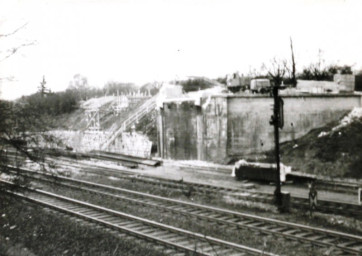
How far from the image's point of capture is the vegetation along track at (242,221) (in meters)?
10.2

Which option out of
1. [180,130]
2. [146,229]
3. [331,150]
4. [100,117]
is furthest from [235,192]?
[100,117]

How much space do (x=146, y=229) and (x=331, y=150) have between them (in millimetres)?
13988

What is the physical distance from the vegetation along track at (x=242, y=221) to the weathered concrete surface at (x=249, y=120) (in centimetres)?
968

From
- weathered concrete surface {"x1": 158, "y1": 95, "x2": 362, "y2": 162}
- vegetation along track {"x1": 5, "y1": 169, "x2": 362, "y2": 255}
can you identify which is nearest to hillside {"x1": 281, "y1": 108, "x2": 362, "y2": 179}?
weathered concrete surface {"x1": 158, "y1": 95, "x2": 362, "y2": 162}

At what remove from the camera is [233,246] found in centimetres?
984

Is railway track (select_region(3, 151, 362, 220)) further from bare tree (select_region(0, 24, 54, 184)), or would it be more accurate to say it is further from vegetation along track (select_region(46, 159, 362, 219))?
bare tree (select_region(0, 24, 54, 184))

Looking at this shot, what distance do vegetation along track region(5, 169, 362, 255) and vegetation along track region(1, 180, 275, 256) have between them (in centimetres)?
152

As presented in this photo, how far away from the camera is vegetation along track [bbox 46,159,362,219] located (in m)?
13.7

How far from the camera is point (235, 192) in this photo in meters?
17.2

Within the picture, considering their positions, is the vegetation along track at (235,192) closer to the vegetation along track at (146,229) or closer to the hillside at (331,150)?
the vegetation along track at (146,229)

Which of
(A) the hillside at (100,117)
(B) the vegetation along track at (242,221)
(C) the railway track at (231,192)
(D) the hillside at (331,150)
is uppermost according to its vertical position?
(A) the hillside at (100,117)

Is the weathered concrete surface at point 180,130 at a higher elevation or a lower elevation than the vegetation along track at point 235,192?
higher

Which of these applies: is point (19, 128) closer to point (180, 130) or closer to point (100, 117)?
point (180, 130)

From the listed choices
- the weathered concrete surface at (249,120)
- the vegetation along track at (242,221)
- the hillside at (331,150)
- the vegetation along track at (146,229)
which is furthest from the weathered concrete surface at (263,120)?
the vegetation along track at (146,229)
